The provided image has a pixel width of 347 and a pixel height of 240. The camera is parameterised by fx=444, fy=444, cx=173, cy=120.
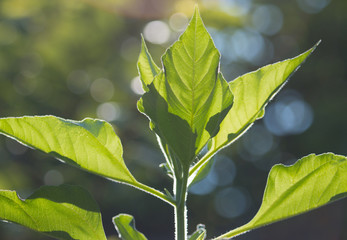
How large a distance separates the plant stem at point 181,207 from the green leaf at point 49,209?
8cm

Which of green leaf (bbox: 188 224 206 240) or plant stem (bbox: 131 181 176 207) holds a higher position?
plant stem (bbox: 131 181 176 207)

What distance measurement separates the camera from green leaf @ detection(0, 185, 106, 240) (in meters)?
0.40

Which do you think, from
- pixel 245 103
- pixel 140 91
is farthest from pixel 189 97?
pixel 140 91

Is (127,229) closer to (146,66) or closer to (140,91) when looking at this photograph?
(146,66)

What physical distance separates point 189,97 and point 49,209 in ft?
0.54

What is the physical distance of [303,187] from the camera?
1.36 ft

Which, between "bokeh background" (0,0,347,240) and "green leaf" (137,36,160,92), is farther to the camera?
"bokeh background" (0,0,347,240)

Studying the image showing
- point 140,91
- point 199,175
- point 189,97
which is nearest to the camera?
point 189,97

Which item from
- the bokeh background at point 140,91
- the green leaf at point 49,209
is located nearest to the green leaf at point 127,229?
the green leaf at point 49,209

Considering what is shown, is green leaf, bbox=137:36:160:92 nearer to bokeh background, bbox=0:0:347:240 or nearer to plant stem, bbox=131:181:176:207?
plant stem, bbox=131:181:176:207

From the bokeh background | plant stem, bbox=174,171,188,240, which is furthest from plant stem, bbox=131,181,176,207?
the bokeh background

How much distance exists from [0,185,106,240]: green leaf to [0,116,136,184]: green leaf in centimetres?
3

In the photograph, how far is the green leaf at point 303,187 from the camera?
15.9 inches

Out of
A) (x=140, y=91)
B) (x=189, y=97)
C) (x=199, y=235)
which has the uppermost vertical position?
(x=140, y=91)
